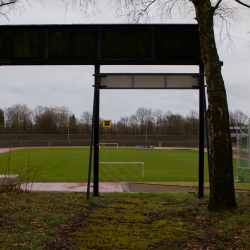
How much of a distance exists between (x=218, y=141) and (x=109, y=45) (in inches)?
165

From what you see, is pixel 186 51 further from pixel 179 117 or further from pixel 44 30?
pixel 179 117

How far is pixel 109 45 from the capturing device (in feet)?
24.3

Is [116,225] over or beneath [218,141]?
beneath

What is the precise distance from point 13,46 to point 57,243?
6.11m

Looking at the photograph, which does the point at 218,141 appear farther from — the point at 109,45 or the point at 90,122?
the point at 90,122

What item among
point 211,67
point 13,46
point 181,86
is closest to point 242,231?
point 211,67

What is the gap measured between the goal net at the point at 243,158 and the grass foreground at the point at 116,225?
8.30m

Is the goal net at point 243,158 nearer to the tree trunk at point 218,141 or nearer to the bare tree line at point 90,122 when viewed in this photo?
the tree trunk at point 218,141

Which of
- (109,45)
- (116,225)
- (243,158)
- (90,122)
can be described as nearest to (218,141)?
(116,225)

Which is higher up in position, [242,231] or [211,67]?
[211,67]

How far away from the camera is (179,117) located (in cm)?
8512

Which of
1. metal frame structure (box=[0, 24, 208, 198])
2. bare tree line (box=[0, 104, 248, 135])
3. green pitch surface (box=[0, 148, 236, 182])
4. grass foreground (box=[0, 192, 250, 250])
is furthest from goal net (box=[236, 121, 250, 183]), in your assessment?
bare tree line (box=[0, 104, 248, 135])

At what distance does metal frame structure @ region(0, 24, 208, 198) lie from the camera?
24.2 feet

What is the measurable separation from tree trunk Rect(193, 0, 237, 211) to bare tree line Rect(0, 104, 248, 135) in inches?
2697
